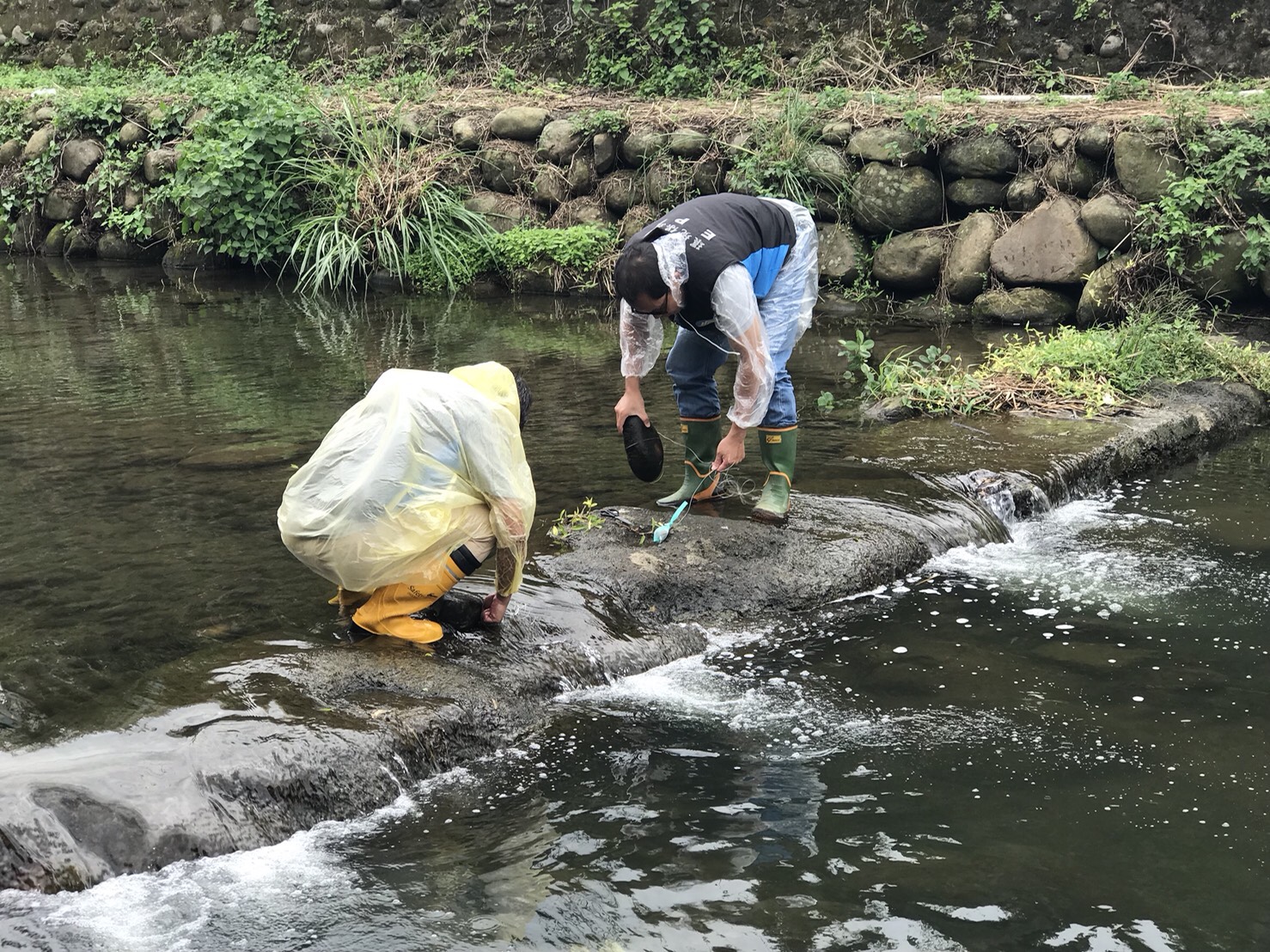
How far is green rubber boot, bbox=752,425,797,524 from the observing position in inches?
221

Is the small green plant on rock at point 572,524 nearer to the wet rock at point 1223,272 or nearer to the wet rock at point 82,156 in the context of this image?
the wet rock at point 1223,272

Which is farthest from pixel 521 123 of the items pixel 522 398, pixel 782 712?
pixel 782 712

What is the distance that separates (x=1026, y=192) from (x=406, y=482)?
7671 mm

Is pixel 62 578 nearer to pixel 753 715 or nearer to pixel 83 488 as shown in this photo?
pixel 83 488

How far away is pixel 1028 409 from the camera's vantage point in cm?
762

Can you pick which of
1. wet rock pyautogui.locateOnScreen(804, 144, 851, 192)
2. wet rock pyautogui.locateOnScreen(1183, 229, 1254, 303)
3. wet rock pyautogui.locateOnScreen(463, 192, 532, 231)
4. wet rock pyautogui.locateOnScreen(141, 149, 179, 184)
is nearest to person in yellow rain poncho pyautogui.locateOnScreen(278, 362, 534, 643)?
wet rock pyautogui.locateOnScreen(1183, 229, 1254, 303)

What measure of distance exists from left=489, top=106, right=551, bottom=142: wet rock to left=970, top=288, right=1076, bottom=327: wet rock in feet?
15.5

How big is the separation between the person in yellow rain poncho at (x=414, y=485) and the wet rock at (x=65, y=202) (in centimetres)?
1160

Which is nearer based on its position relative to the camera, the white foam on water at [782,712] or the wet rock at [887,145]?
the white foam on water at [782,712]

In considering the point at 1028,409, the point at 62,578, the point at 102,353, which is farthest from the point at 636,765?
the point at 102,353

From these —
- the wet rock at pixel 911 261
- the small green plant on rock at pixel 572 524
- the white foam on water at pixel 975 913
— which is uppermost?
the wet rock at pixel 911 261

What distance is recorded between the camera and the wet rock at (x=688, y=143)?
11523mm

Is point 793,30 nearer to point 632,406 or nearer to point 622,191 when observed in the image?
point 622,191

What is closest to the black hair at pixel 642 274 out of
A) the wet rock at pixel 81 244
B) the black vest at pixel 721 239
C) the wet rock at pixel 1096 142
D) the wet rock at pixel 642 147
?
the black vest at pixel 721 239
